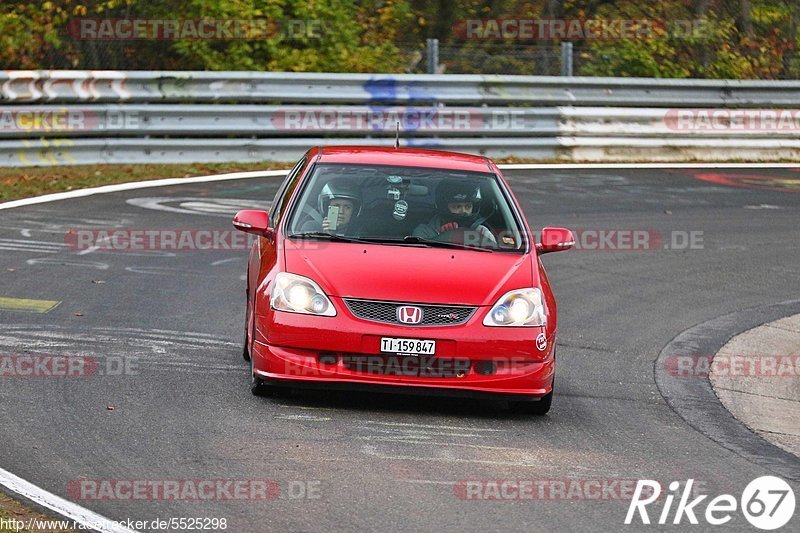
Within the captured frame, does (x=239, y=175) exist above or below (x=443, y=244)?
below

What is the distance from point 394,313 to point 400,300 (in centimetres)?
8

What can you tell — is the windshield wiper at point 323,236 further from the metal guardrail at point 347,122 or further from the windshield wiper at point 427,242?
the metal guardrail at point 347,122

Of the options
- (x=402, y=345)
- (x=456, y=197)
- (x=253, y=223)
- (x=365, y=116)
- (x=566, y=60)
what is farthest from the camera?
(x=566, y=60)

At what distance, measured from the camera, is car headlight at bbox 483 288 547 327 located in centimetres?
816

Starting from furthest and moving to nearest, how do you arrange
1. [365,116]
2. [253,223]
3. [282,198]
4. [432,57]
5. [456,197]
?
1. [432,57]
2. [365,116]
3. [282,198]
4. [456,197]
5. [253,223]

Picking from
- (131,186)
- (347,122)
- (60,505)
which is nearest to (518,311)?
(60,505)

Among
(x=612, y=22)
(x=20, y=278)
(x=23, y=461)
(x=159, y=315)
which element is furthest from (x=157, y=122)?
(x=23, y=461)

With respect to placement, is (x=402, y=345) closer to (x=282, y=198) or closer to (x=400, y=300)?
(x=400, y=300)

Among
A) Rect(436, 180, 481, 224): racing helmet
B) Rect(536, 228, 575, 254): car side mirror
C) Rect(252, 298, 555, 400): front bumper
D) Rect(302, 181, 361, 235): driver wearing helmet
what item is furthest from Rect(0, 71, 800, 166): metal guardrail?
Rect(252, 298, 555, 400): front bumper

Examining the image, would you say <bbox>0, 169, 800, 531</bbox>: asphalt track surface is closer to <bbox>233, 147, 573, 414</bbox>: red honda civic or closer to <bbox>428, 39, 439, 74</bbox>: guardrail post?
<bbox>233, 147, 573, 414</bbox>: red honda civic

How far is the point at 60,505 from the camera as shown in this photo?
6.16 m

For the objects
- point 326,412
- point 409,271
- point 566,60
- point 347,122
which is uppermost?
point 566,60

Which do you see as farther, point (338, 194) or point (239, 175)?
point (239, 175)

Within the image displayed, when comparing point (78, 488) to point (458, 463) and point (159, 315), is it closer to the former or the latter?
point (458, 463)
